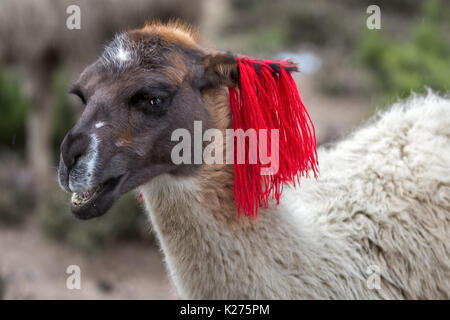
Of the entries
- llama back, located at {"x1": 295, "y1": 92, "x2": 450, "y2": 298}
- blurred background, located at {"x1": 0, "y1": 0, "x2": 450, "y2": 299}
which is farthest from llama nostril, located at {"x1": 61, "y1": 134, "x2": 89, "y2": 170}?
blurred background, located at {"x1": 0, "y1": 0, "x2": 450, "y2": 299}

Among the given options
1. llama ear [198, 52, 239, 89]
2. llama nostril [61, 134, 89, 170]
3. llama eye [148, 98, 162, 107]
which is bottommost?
llama nostril [61, 134, 89, 170]

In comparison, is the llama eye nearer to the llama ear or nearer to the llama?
the llama

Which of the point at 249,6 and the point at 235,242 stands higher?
the point at 249,6

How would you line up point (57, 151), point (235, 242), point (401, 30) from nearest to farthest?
point (235, 242), point (57, 151), point (401, 30)

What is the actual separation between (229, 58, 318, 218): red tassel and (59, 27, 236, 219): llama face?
179 mm

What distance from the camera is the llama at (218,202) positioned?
2.63m

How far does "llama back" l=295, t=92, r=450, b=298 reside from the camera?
293cm

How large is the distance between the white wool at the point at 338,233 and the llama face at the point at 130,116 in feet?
0.74

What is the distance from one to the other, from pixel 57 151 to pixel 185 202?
679 centimetres

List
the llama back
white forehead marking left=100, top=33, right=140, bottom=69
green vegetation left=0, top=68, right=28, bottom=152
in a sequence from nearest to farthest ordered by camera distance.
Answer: white forehead marking left=100, top=33, right=140, bottom=69, the llama back, green vegetation left=0, top=68, right=28, bottom=152

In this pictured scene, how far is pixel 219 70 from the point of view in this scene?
279 cm
